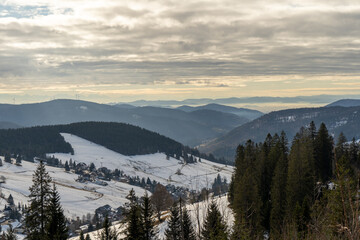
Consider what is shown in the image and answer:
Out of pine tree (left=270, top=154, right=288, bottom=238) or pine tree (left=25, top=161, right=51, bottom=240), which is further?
pine tree (left=270, top=154, right=288, bottom=238)

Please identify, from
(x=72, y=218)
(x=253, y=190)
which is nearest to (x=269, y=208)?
(x=253, y=190)

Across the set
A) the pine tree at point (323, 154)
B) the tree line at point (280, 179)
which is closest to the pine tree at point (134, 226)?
Result: the tree line at point (280, 179)

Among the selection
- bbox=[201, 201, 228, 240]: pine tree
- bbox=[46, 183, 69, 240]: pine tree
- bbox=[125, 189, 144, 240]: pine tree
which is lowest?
bbox=[125, 189, 144, 240]: pine tree

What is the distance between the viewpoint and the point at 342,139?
7069 centimetres

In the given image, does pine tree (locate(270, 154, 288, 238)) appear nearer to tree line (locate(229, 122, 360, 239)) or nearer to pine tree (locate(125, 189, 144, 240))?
tree line (locate(229, 122, 360, 239))

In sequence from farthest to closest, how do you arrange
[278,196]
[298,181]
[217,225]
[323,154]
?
[323,154] → [278,196] → [298,181] → [217,225]

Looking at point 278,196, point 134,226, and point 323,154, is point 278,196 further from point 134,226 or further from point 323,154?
point 134,226

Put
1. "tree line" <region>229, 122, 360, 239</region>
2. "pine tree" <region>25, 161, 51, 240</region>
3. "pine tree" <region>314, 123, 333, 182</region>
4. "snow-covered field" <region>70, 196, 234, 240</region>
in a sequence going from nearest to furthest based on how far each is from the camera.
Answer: "snow-covered field" <region>70, 196, 234, 240</region> → "pine tree" <region>25, 161, 51, 240</region> → "tree line" <region>229, 122, 360, 239</region> → "pine tree" <region>314, 123, 333, 182</region>

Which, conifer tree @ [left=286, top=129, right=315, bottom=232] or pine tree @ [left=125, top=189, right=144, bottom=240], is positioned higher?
conifer tree @ [left=286, top=129, right=315, bottom=232]

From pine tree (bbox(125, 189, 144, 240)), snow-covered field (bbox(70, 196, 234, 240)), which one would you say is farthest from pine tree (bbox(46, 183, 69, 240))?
snow-covered field (bbox(70, 196, 234, 240))

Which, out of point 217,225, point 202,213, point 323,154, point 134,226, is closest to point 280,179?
point 323,154

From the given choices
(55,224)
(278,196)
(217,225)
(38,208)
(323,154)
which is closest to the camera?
(217,225)

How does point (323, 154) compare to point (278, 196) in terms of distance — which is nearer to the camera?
point (278, 196)

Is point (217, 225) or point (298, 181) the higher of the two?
point (217, 225)
